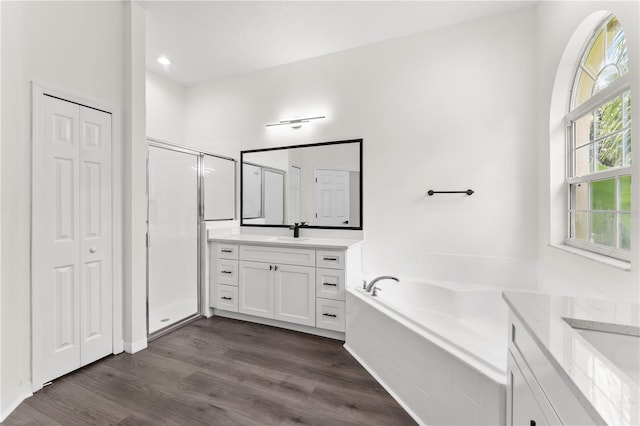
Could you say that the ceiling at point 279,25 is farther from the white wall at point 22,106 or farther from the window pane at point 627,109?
the window pane at point 627,109

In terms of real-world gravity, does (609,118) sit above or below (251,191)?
above

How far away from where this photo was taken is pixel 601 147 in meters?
1.89

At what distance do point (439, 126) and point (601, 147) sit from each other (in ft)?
3.87

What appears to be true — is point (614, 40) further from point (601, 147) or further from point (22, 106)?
point (22, 106)

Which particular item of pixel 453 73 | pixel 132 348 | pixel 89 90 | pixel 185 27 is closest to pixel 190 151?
pixel 89 90

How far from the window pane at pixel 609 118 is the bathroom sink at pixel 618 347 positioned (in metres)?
1.46

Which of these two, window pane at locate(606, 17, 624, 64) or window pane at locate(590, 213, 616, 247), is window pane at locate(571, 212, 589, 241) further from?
window pane at locate(606, 17, 624, 64)

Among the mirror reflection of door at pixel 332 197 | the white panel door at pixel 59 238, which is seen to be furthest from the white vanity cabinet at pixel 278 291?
the white panel door at pixel 59 238

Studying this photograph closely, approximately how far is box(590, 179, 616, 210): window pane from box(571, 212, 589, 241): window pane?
0.13m

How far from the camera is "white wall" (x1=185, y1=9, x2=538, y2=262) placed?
2.53 metres

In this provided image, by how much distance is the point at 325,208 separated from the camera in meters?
3.20

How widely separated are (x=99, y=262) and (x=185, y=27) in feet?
7.29

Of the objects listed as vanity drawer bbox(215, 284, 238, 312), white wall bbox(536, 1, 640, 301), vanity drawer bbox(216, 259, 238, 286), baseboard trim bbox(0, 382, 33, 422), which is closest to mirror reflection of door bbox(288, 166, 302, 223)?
vanity drawer bbox(216, 259, 238, 286)

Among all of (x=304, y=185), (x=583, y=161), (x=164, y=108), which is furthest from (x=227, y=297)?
(x=583, y=161)
